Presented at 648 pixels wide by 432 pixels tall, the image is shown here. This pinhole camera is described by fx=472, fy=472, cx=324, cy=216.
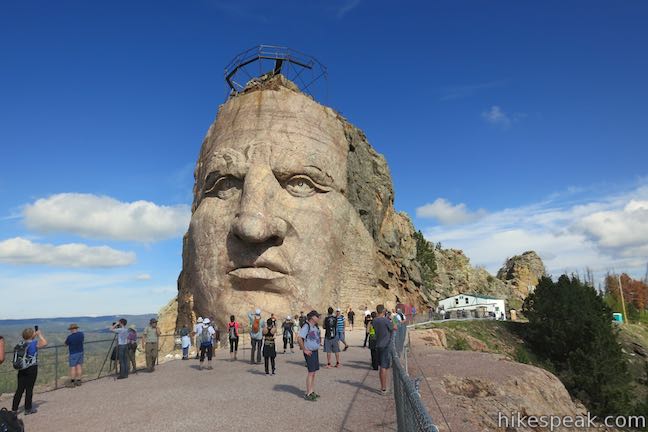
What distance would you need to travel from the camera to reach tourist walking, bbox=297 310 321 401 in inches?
364

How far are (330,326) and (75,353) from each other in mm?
6526

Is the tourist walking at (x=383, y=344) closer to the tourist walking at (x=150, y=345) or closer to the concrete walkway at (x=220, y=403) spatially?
the concrete walkway at (x=220, y=403)

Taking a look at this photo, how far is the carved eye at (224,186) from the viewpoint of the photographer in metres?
23.8

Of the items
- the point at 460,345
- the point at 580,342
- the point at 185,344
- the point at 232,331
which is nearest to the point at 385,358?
the point at 232,331

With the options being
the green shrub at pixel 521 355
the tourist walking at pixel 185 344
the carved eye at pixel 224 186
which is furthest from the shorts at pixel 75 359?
the green shrub at pixel 521 355

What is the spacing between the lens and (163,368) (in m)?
14.7

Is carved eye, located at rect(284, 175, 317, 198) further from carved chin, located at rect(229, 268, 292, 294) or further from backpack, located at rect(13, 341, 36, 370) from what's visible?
backpack, located at rect(13, 341, 36, 370)

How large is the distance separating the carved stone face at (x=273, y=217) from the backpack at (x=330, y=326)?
9264 millimetres

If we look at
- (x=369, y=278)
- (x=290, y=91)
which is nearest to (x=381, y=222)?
(x=369, y=278)

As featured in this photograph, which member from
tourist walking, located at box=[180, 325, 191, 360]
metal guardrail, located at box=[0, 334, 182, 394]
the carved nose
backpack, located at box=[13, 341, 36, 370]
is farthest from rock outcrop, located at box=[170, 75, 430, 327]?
backpack, located at box=[13, 341, 36, 370]

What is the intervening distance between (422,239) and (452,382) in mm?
47135

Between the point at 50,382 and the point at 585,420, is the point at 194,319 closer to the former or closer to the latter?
the point at 50,382

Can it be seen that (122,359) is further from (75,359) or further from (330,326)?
(330,326)

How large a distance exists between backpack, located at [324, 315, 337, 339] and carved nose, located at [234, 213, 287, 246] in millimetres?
9251
